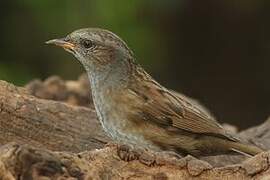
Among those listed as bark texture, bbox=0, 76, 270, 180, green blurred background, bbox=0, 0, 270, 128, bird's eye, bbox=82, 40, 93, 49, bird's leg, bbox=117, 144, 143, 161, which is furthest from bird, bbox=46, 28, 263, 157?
green blurred background, bbox=0, 0, 270, 128

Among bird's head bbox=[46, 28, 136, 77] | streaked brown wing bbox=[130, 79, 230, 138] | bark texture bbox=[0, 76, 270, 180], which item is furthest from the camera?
bird's head bbox=[46, 28, 136, 77]

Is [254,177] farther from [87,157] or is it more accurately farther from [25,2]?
[25,2]

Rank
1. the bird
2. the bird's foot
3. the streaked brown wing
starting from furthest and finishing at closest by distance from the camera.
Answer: the streaked brown wing < the bird < the bird's foot

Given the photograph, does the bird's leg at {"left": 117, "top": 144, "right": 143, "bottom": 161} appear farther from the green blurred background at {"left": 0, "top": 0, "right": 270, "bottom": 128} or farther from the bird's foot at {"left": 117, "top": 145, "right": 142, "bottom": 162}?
the green blurred background at {"left": 0, "top": 0, "right": 270, "bottom": 128}

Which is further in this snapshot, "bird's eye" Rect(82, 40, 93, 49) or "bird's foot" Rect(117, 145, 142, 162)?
"bird's eye" Rect(82, 40, 93, 49)

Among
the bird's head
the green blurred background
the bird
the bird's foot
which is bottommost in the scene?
the bird's foot

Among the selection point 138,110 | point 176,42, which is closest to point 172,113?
point 138,110

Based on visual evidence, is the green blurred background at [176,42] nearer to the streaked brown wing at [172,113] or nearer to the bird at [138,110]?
the bird at [138,110]

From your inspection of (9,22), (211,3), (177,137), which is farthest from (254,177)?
(211,3)
